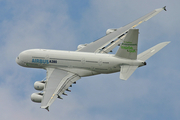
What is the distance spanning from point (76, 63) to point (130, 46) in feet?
29.8

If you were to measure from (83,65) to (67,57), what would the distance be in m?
2.87

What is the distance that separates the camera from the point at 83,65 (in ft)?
215

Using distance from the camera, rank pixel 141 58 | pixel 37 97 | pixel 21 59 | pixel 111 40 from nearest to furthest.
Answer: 1. pixel 37 97
2. pixel 141 58
3. pixel 21 59
4. pixel 111 40

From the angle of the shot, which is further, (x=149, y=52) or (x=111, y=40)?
(x=111, y=40)

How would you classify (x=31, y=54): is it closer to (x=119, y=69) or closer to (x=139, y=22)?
(x=119, y=69)

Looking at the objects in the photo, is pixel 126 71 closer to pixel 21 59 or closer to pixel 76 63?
pixel 76 63

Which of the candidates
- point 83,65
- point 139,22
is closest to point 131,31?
point 83,65

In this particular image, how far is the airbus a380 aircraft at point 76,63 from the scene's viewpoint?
62.0 m

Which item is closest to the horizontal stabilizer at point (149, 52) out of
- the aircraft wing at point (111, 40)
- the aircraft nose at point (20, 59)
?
the aircraft wing at point (111, 40)

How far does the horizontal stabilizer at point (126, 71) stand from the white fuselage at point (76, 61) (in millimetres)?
564

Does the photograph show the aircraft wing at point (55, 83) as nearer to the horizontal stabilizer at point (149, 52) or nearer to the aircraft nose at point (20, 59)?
the aircraft nose at point (20, 59)

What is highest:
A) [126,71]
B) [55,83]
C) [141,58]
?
[141,58]

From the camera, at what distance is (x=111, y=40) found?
7325 centimetres

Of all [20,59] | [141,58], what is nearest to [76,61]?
[20,59]
